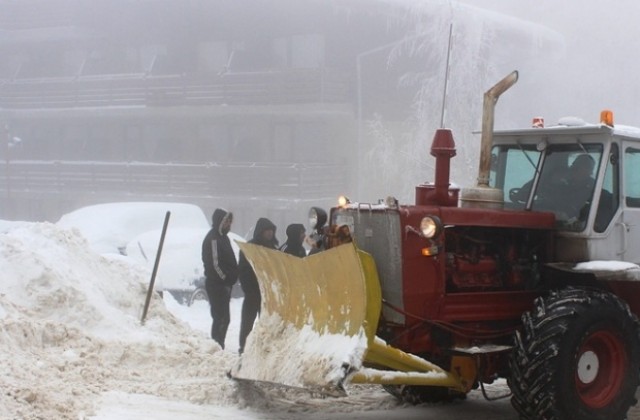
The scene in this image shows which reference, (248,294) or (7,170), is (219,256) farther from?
(7,170)

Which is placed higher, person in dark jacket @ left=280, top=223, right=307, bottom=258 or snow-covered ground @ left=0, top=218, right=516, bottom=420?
person in dark jacket @ left=280, top=223, right=307, bottom=258

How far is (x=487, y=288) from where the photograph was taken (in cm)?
735

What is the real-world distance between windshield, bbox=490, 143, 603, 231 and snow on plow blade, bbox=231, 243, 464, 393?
5.38 feet

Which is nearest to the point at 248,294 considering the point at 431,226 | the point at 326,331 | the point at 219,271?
the point at 219,271

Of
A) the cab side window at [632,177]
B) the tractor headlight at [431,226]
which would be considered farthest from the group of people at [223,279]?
the cab side window at [632,177]

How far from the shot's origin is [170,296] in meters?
15.6

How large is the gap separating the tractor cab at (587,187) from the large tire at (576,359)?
1.89 feet

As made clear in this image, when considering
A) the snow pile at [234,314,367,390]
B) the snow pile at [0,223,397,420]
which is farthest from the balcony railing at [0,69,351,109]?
the snow pile at [234,314,367,390]

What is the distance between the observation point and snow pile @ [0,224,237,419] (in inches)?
279

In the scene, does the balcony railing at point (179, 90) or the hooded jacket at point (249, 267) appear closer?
the hooded jacket at point (249, 267)

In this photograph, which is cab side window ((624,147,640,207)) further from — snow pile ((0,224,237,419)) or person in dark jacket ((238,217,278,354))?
person in dark jacket ((238,217,278,354))

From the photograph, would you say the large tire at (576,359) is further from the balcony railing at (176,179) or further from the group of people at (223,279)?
the balcony railing at (176,179)

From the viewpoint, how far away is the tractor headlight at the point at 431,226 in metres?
6.61

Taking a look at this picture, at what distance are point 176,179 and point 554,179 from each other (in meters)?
22.9
